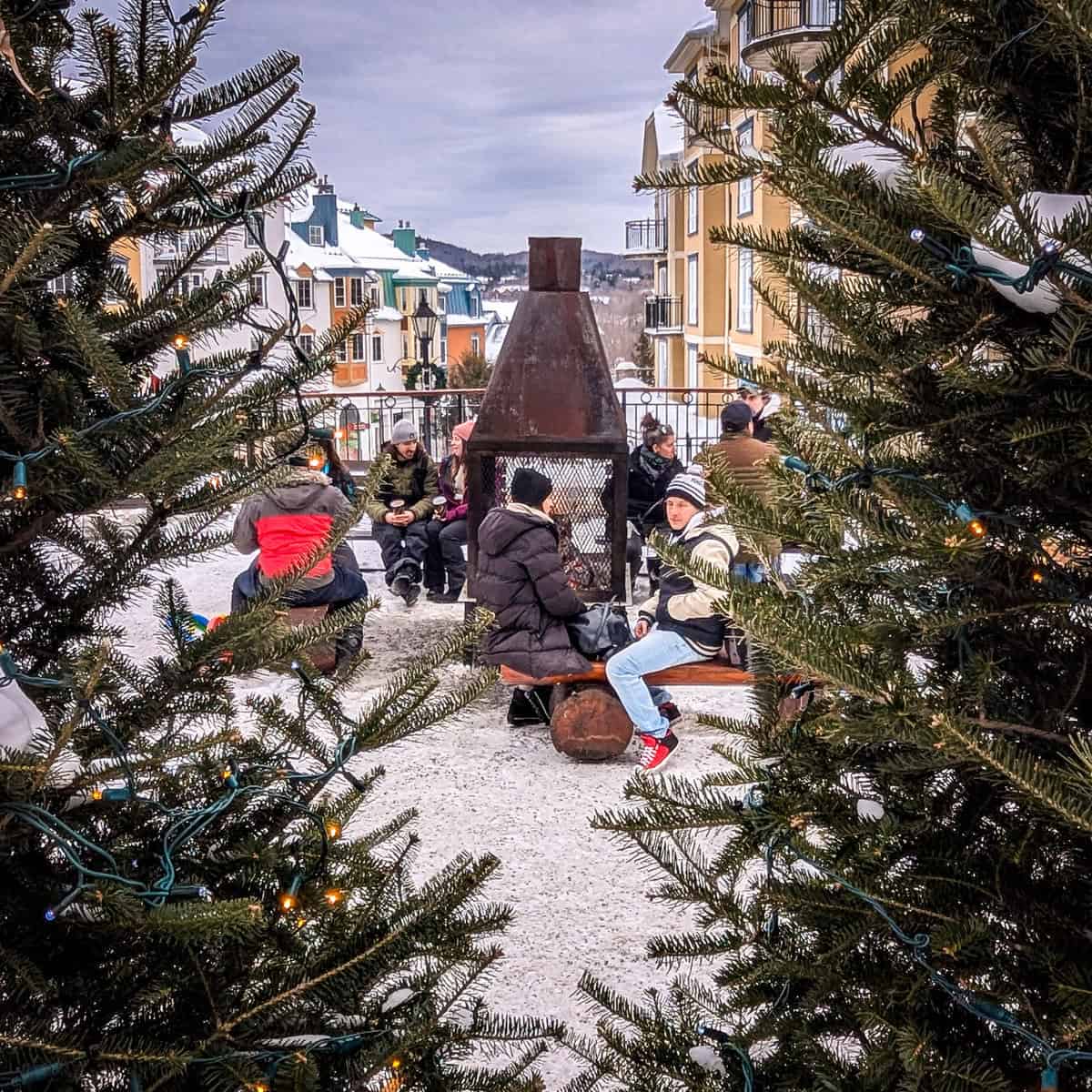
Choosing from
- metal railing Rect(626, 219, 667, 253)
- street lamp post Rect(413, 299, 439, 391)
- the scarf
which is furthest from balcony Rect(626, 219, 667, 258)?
the scarf

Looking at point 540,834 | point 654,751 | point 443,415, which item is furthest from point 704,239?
point 443,415

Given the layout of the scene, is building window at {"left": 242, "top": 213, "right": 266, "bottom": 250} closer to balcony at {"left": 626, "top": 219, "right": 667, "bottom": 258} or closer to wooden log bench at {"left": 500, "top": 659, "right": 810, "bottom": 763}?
wooden log bench at {"left": 500, "top": 659, "right": 810, "bottom": 763}

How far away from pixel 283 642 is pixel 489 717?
17.3 ft

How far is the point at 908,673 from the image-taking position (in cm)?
167

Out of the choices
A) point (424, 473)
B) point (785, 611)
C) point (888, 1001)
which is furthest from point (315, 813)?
point (424, 473)

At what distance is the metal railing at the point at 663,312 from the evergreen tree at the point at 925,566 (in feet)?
103

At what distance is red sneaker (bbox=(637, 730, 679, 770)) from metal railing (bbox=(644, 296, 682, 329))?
89.3 ft

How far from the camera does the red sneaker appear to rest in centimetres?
630

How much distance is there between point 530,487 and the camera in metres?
6.54

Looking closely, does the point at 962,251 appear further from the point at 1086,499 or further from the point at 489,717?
the point at 489,717

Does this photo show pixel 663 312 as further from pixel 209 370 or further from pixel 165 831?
pixel 165 831

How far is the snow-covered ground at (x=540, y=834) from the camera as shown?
14.2 ft

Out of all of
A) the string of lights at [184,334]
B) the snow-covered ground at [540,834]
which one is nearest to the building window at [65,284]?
the string of lights at [184,334]

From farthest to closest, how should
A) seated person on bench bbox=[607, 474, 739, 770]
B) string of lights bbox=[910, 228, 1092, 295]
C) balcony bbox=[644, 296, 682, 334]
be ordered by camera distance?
balcony bbox=[644, 296, 682, 334] → seated person on bench bbox=[607, 474, 739, 770] → string of lights bbox=[910, 228, 1092, 295]
